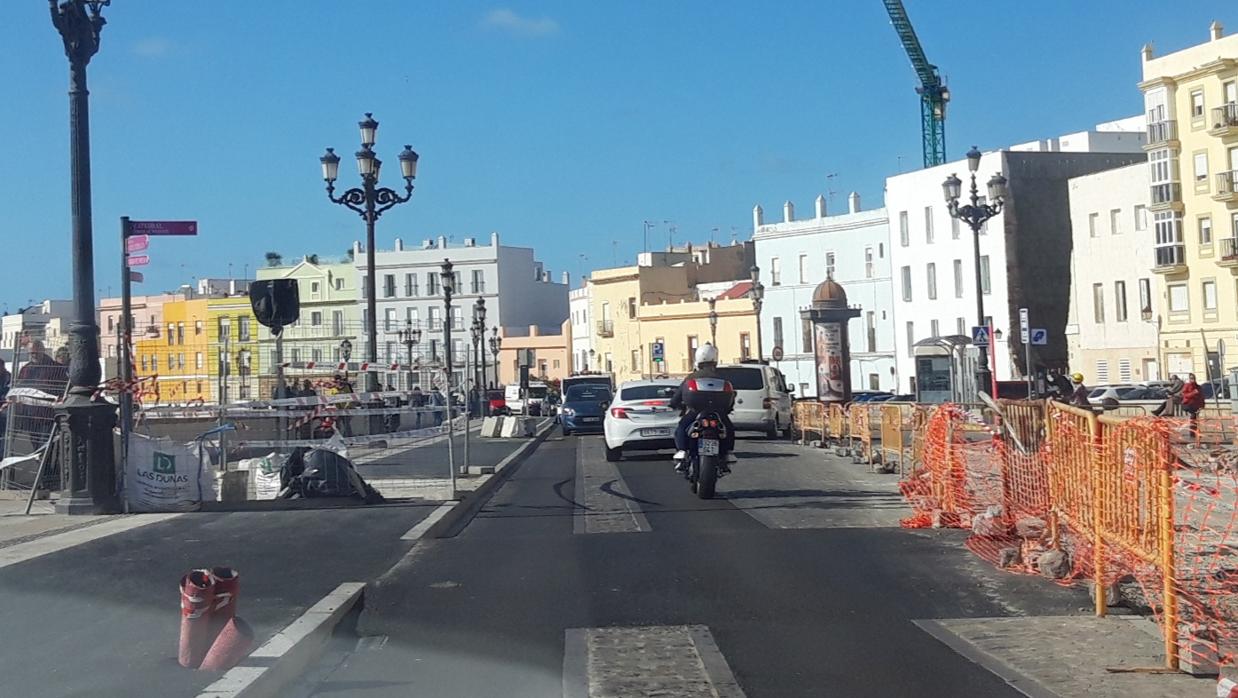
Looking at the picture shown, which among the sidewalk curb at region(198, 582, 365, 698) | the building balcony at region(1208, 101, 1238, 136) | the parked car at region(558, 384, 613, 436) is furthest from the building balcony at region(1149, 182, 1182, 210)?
the sidewalk curb at region(198, 582, 365, 698)

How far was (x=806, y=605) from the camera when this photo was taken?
8.02 meters

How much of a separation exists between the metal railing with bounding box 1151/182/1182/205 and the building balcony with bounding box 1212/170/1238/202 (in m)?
2.14

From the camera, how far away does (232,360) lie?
58.0ft

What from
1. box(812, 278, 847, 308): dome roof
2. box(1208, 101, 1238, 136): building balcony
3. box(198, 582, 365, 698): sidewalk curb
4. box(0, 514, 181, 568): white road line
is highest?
box(1208, 101, 1238, 136): building balcony

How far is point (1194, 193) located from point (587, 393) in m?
34.0

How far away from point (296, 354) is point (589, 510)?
7.51m

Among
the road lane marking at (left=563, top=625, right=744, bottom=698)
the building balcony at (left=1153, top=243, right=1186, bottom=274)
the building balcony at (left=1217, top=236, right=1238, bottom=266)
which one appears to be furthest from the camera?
the building balcony at (left=1153, top=243, right=1186, bottom=274)

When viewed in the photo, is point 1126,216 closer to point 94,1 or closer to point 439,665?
point 94,1

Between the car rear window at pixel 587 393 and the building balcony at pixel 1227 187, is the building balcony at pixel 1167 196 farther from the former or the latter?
the car rear window at pixel 587 393

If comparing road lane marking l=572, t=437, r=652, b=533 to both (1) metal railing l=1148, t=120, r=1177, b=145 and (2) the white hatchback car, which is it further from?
(1) metal railing l=1148, t=120, r=1177, b=145

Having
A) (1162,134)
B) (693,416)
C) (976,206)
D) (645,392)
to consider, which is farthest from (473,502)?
(1162,134)

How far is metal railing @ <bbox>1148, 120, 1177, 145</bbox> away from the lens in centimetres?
5906

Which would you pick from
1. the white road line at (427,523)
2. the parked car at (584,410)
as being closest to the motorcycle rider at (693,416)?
the white road line at (427,523)

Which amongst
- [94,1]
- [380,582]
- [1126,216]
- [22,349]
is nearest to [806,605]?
[380,582]
